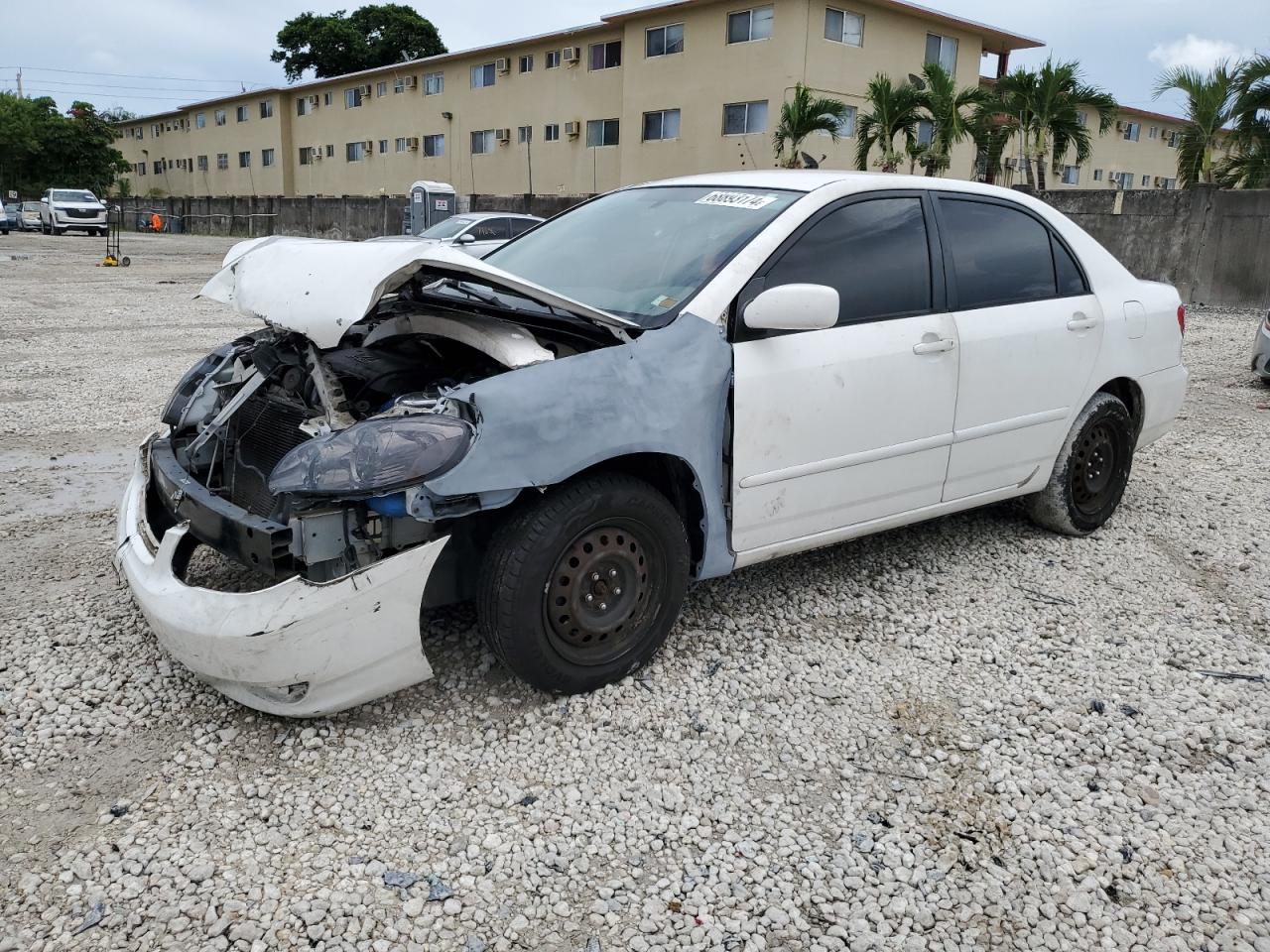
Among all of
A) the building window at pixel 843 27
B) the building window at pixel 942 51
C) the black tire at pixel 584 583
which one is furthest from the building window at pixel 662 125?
the black tire at pixel 584 583

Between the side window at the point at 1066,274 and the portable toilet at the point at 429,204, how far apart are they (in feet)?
65.4

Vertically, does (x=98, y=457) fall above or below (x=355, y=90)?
below

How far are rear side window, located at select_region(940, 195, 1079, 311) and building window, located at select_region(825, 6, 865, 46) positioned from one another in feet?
82.0

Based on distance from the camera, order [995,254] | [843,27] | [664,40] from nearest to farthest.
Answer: [995,254], [843,27], [664,40]

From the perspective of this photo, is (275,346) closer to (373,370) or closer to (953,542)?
(373,370)

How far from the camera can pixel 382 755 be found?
110 inches

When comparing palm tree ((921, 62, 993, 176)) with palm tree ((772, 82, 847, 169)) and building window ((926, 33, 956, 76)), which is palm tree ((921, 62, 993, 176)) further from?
building window ((926, 33, 956, 76))

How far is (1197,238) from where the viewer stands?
1619 centimetres

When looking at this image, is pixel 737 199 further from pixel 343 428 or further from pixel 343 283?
pixel 343 428

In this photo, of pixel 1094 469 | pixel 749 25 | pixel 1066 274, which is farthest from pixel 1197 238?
pixel 749 25

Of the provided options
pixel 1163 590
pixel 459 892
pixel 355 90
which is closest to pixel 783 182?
pixel 1163 590

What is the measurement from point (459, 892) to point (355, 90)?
148ft

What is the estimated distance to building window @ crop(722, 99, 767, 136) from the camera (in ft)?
89.6

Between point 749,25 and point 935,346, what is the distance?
2653 cm
